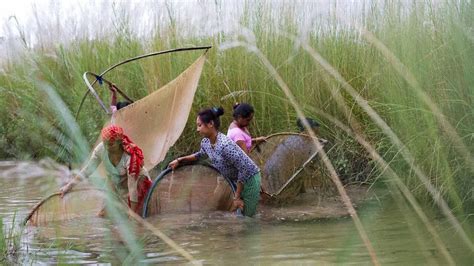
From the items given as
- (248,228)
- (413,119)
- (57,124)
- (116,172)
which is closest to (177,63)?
(57,124)

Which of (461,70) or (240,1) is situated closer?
(461,70)

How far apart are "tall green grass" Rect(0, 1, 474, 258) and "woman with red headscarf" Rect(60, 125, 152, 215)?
996mm

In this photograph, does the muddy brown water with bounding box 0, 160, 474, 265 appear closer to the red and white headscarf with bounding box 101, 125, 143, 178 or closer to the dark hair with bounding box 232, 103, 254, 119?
the red and white headscarf with bounding box 101, 125, 143, 178

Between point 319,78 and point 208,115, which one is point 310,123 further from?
point 208,115

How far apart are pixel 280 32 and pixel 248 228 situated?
2559 millimetres

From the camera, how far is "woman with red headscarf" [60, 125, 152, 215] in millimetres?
5840

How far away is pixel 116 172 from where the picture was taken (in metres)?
5.94

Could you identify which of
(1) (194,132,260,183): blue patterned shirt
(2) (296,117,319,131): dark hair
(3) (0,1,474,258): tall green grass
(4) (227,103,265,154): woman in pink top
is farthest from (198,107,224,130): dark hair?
(2) (296,117,319,131): dark hair

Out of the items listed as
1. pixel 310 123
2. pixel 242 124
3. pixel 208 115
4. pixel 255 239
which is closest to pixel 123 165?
pixel 208 115

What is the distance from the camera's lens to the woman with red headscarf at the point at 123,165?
19.2ft

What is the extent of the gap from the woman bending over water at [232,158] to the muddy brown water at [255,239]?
155 mm

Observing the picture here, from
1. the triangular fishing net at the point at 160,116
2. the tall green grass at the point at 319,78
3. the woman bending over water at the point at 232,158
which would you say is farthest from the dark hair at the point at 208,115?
the triangular fishing net at the point at 160,116

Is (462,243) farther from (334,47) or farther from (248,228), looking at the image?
(334,47)

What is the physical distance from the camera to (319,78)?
6.84 metres
